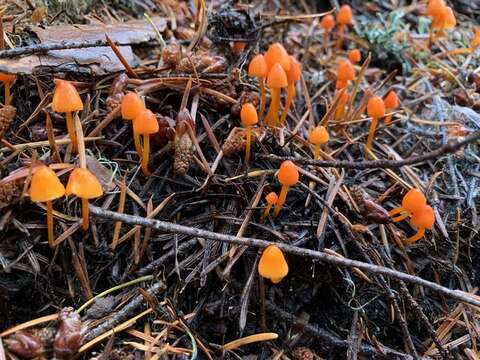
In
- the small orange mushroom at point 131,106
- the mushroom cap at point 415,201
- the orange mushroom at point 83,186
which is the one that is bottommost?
the mushroom cap at point 415,201

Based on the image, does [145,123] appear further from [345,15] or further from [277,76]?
[345,15]

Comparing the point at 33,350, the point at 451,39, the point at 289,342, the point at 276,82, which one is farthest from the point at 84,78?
the point at 451,39

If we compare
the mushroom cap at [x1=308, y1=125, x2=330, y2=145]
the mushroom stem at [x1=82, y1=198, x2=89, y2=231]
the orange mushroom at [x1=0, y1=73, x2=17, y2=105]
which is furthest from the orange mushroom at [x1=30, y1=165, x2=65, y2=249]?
the mushroom cap at [x1=308, y1=125, x2=330, y2=145]

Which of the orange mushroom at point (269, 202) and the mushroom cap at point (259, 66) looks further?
the mushroom cap at point (259, 66)

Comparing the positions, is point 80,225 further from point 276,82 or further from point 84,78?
point 276,82

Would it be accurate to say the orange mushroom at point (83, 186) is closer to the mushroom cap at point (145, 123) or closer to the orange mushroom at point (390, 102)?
the mushroom cap at point (145, 123)

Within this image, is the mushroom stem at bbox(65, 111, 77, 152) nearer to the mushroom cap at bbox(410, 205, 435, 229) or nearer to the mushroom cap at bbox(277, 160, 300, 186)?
the mushroom cap at bbox(277, 160, 300, 186)

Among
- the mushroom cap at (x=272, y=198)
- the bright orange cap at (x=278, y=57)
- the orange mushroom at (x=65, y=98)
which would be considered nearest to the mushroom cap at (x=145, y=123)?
the orange mushroom at (x=65, y=98)
